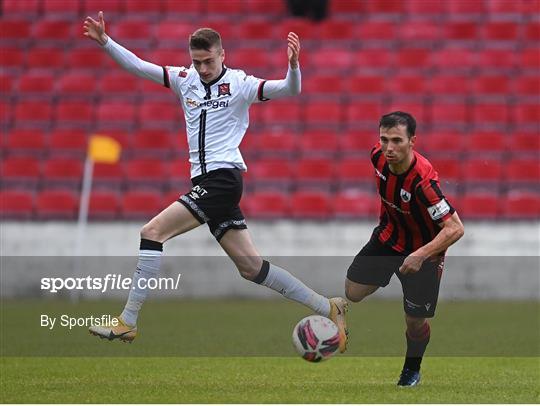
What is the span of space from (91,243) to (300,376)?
8.63m

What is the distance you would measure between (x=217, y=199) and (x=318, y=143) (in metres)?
10.7

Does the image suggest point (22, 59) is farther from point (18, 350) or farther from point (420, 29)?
point (18, 350)

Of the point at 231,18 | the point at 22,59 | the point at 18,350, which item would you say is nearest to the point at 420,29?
the point at 231,18

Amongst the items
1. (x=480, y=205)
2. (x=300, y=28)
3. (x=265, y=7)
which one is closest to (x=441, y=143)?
(x=480, y=205)

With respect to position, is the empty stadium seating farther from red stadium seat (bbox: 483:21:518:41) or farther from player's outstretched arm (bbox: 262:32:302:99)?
player's outstretched arm (bbox: 262:32:302:99)

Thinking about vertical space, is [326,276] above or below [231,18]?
below

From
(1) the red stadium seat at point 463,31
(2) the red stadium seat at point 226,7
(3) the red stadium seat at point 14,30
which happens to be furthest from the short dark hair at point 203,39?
(3) the red stadium seat at point 14,30

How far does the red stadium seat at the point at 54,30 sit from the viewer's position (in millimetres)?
21938

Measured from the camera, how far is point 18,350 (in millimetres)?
11367

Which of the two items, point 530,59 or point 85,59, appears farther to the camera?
point 85,59

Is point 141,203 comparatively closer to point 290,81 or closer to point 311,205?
point 311,205

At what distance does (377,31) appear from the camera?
21359 millimetres

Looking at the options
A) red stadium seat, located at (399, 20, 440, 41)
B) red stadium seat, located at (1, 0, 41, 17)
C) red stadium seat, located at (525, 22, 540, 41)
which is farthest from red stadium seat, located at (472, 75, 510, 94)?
red stadium seat, located at (1, 0, 41, 17)

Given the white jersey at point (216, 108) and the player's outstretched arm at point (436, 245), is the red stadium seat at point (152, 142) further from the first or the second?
the player's outstretched arm at point (436, 245)
